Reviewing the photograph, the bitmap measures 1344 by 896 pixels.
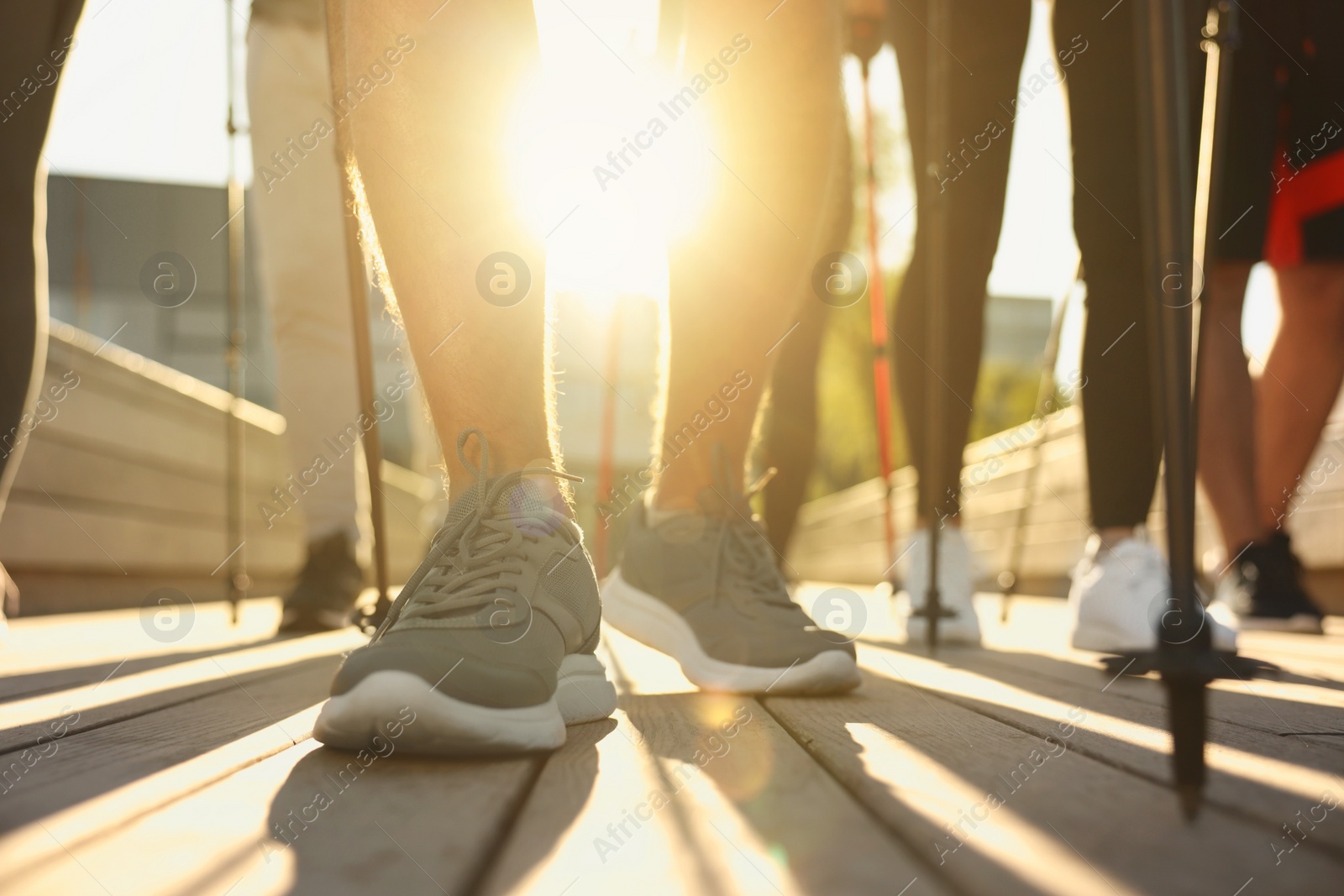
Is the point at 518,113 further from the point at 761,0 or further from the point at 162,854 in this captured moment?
the point at 162,854

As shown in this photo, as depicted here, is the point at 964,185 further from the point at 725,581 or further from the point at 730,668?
the point at 730,668

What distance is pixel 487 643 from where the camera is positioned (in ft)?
2.48

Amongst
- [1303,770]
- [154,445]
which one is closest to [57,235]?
[154,445]

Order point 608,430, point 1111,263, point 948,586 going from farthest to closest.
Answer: point 608,430
point 948,586
point 1111,263

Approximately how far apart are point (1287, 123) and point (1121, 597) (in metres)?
1.46

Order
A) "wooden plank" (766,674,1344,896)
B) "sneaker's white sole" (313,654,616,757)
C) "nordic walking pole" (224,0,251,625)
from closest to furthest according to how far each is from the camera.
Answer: "wooden plank" (766,674,1344,896) < "sneaker's white sole" (313,654,616,757) < "nordic walking pole" (224,0,251,625)

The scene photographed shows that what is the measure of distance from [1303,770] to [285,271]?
199 centimetres

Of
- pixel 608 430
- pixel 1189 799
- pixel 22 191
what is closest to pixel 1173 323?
pixel 1189 799

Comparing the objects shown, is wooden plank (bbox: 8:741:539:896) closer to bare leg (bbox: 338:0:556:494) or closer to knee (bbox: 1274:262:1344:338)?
bare leg (bbox: 338:0:556:494)

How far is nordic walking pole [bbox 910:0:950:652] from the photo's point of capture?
5.61 feet

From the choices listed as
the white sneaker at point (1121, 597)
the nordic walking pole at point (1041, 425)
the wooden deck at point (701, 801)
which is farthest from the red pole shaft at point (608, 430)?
the wooden deck at point (701, 801)

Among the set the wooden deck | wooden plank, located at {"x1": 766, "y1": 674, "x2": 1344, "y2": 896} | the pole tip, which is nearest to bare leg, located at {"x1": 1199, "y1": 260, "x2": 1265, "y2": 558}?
the wooden deck

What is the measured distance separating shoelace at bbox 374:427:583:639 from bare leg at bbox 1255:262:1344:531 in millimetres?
2062

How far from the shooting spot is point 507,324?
86cm
